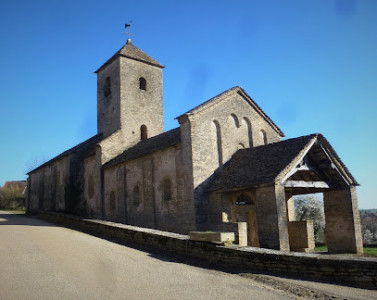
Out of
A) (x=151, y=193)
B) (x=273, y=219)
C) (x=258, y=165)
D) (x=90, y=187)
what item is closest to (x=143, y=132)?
(x=90, y=187)

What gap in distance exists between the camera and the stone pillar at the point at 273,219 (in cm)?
1438

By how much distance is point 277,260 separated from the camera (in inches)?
332

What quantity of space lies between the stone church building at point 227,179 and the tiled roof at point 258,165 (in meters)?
0.07

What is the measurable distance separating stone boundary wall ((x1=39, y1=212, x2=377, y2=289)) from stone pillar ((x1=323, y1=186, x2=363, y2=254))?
10.5m

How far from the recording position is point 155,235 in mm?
11875

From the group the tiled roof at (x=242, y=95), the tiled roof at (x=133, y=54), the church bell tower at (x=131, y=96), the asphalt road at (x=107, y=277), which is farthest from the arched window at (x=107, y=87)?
the asphalt road at (x=107, y=277)

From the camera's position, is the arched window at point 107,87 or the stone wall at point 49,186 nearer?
the stone wall at point 49,186

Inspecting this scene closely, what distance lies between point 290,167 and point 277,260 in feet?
24.8

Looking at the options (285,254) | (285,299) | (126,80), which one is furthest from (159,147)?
(285,299)

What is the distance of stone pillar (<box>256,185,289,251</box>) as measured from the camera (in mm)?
14375

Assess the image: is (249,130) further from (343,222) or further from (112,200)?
(112,200)

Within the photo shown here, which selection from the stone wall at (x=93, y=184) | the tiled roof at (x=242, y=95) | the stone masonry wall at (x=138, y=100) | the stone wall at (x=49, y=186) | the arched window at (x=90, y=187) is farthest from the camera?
the stone wall at (x=49, y=186)

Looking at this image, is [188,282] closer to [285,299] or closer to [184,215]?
[285,299]

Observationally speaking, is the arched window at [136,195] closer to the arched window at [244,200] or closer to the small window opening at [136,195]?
the small window opening at [136,195]
